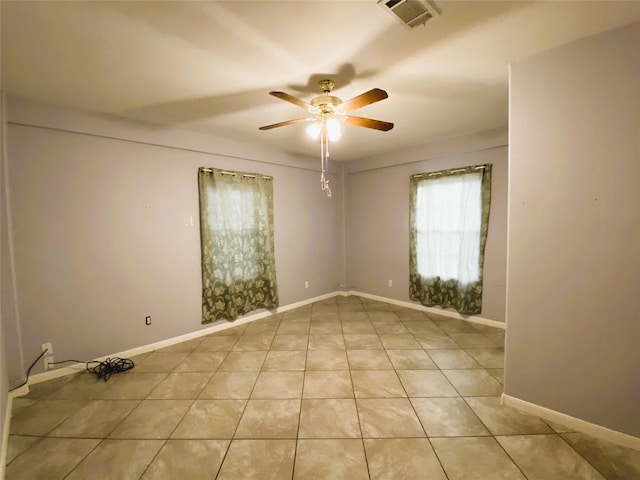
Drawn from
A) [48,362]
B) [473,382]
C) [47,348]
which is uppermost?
[47,348]

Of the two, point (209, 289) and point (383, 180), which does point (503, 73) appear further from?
point (209, 289)

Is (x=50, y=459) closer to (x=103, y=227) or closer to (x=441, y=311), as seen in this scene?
(x=103, y=227)

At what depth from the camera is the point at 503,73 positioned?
208 cm

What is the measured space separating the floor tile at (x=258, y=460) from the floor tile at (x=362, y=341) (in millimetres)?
1485

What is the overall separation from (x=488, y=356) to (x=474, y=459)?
4.83 ft

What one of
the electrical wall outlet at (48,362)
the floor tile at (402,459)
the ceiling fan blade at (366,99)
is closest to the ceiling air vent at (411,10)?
the ceiling fan blade at (366,99)

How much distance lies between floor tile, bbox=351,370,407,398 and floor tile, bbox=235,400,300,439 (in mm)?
556

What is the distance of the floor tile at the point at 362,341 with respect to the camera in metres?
3.05

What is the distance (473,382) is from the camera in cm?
234

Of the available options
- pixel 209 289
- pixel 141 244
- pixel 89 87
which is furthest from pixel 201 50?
pixel 209 289

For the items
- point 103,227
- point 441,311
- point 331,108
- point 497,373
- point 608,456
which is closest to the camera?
point 608,456

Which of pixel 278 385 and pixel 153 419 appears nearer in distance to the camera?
pixel 153 419

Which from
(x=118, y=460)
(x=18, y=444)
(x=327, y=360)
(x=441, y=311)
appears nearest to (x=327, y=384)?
(x=327, y=360)

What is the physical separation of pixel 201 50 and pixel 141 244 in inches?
85.2
